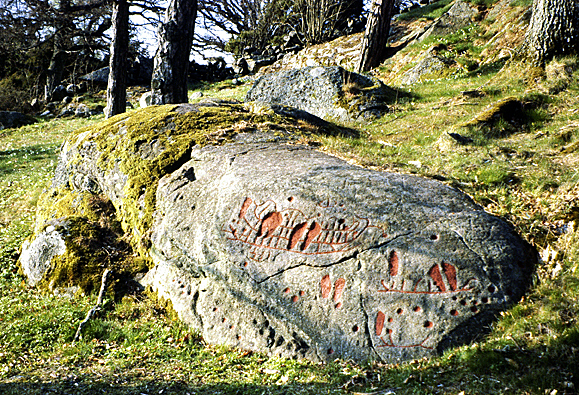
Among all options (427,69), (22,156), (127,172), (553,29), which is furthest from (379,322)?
(22,156)

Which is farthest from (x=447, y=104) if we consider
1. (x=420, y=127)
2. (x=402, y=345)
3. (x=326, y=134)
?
(x=402, y=345)

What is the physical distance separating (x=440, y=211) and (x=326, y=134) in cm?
384

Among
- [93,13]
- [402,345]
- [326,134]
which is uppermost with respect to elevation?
[93,13]

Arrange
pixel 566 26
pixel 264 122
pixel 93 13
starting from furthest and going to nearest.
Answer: pixel 93 13, pixel 566 26, pixel 264 122

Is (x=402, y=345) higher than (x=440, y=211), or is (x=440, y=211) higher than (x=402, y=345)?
(x=440, y=211)

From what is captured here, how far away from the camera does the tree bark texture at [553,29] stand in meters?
8.65

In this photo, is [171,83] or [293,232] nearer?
[293,232]

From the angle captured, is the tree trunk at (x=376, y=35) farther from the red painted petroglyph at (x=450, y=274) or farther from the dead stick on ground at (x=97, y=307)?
the red painted petroglyph at (x=450, y=274)

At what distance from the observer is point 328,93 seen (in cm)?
1098

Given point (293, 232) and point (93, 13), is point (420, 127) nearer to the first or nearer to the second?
point (293, 232)

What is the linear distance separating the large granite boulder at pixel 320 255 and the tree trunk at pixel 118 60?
21.9 feet

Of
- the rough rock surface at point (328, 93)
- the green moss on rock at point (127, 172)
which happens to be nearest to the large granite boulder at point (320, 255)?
the green moss on rock at point (127, 172)

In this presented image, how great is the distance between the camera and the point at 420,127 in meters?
8.94

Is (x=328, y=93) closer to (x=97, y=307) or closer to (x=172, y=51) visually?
(x=172, y=51)
